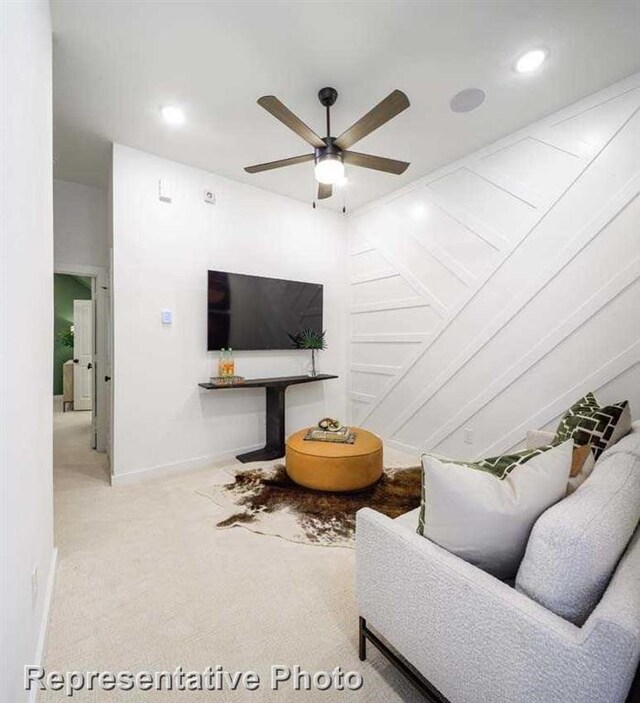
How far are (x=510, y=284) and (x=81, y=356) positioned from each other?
7.33m

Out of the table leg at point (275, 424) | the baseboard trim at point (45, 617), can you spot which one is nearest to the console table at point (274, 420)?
the table leg at point (275, 424)

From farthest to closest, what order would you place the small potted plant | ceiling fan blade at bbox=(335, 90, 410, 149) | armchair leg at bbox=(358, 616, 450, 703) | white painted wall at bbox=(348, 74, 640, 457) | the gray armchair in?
1. the small potted plant
2. white painted wall at bbox=(348, 74, 640, 457)
3. ceiling fan blade at bbox=(335, 90, 410, 149)
4. armchair leg at bbox=(358, 616, 450, 703)
5. the gray armchair

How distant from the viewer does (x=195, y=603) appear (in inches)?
67.2

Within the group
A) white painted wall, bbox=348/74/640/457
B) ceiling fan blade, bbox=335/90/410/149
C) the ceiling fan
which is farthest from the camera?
white painted wall, bbox=348/74/640/457

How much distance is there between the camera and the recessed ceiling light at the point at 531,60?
217cm

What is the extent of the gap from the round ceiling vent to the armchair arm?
2.92 meters

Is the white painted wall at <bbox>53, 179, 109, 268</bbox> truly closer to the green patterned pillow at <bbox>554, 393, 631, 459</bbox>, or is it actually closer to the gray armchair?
the gray armchair

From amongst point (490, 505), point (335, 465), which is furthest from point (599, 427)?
point (335, 465)

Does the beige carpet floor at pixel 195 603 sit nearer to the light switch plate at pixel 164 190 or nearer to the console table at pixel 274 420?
the console table at pixel 274 420

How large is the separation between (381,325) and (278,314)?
1.26 metres

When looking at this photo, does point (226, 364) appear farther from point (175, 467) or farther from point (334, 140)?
point (334, 140)

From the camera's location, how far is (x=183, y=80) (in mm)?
2355

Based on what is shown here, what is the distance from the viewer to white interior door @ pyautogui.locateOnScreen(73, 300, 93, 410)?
21.4 feet

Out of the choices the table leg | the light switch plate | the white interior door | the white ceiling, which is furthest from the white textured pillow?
the white interior door
